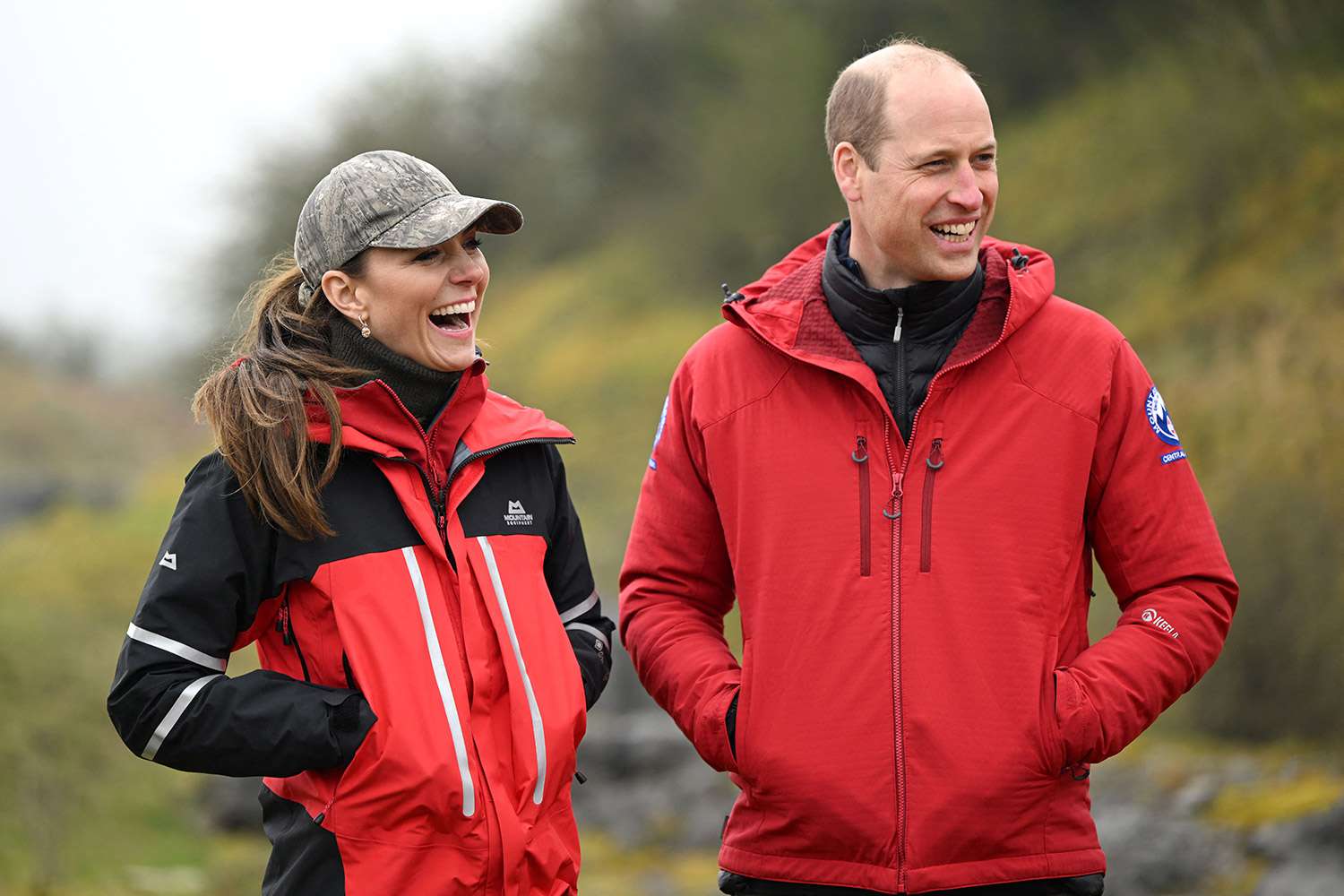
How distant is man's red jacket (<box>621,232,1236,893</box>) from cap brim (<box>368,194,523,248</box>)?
2.00 ft

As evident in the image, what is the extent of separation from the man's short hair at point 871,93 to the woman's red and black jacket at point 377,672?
930 millimetres

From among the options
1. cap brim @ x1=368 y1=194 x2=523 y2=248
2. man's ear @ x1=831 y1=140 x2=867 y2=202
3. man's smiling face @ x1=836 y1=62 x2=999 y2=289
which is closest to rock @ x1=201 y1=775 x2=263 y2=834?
cap brim @ x1=368 y1=194 x2=523 y2=248

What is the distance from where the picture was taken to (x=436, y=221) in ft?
9.11

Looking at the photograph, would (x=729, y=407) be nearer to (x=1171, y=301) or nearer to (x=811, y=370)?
(x=811, y=370)

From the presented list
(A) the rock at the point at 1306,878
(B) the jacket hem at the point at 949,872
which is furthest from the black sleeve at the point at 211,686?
(A) the rock at the point at 1306,878

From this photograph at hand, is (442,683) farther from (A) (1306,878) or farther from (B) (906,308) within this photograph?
(A) (1306,878)

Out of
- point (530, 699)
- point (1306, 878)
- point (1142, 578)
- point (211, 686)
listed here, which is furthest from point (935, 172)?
point (1306, 878)

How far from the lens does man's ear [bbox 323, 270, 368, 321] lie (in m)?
2.82

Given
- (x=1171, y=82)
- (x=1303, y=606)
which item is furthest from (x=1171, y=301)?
(x=1303, y=606)

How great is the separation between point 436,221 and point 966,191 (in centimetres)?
99

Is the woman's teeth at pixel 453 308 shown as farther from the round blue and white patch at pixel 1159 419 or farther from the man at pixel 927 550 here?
the round blue and white patch at pixel 1159 419

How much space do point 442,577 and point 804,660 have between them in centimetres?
68

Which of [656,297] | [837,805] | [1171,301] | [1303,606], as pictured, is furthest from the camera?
[656,297]

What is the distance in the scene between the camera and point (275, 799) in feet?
8.89
